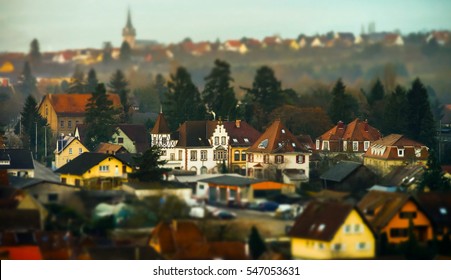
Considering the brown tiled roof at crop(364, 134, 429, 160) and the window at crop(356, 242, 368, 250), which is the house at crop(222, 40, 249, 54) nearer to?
the brown tiled roof at crop(364, 134, 429, 160)

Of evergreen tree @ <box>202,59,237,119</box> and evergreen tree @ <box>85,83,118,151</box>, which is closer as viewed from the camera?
evergreen tree @ <box>202,59,237,119</box>

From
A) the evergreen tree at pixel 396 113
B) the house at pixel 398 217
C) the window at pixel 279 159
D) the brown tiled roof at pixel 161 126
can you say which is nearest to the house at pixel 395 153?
the evergreen tree at pixel 396 113

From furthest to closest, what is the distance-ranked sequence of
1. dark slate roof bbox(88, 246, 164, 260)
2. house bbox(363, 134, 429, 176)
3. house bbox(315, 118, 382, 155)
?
house bbox(315, 118, 382, 155) < house bbox(363, 134, 429, 176) < dark slate roof bbox(88, 246, 164, 260)

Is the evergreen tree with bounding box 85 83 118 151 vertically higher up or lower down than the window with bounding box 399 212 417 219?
higher up

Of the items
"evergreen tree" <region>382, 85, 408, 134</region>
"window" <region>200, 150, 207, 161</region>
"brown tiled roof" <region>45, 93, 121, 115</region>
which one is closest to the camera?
"window" <region>200, 150, 207, 161</region>

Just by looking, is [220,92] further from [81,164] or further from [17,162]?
[17,162]

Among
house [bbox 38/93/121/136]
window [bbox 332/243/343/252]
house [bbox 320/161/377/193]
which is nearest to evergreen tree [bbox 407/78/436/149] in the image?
house [bbox 320/161/377/193]

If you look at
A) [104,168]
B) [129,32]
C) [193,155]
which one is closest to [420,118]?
[193,155]
